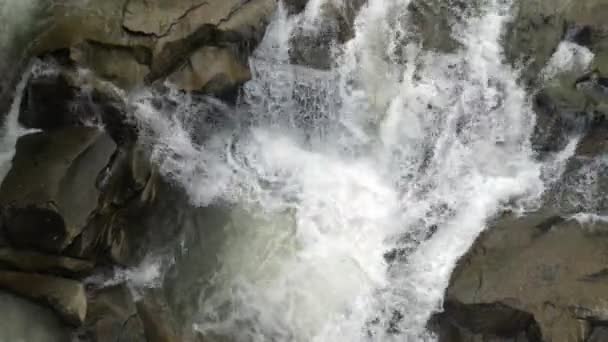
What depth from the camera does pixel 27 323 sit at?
5641mm

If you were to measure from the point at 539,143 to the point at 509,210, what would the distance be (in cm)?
111

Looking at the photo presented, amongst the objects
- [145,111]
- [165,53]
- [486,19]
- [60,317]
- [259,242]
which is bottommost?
[60,317]

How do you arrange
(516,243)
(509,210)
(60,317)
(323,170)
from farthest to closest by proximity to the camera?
(323,170) → (509,210) → (516,243) → (60,317)

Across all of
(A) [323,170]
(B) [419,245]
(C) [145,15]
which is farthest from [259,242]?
(C) [145,15]

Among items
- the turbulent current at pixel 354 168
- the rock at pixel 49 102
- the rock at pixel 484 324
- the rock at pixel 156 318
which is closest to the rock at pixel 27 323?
the rock at pixel 156 318

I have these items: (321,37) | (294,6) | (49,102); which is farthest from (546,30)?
(49,102)

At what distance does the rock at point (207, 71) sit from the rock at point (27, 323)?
2646 millimetres

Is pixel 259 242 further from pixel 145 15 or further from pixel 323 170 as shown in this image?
pixel 145 15

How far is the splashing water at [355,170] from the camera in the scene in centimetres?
673

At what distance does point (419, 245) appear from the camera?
283 inches

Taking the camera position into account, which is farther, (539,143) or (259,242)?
(539,143)

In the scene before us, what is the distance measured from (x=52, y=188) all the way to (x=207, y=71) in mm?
2059

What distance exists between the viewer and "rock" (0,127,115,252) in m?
5.75

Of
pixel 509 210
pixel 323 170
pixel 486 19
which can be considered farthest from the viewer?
pixel 486 19
